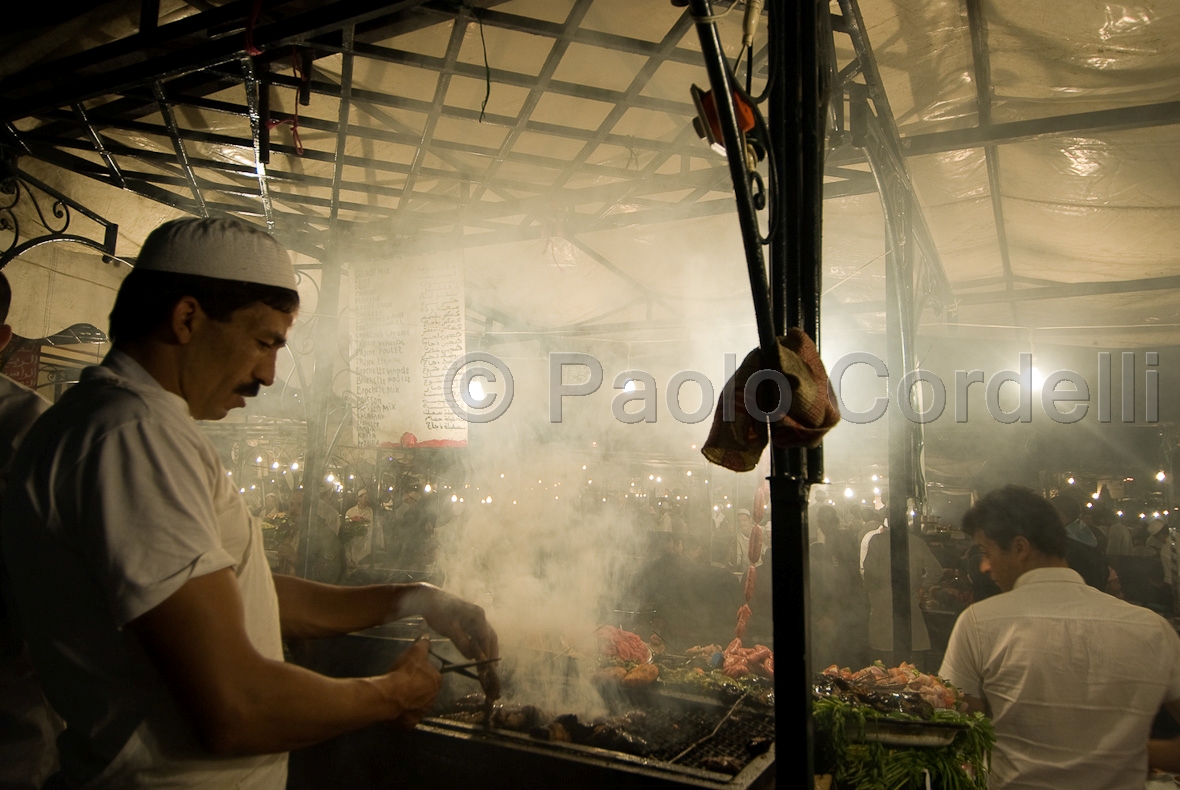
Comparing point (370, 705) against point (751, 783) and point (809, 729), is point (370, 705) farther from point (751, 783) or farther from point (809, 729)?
point (751, 783)

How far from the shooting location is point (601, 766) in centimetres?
305

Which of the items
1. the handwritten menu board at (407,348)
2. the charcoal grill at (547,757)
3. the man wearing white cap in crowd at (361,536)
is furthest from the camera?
the man wearing white cap in crowd at (361,536)

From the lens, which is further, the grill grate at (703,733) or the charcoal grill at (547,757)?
the grill grate at (703,733)

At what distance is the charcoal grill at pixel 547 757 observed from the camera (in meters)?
3.03

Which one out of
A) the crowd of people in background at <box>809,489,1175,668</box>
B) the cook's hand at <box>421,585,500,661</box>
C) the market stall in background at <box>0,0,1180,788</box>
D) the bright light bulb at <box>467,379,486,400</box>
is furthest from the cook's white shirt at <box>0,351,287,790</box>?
the bright light bulb at <box>467,379,486,400</box>

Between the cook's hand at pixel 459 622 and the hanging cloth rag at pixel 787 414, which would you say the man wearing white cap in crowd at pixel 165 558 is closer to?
the cook's hand at pixel 459 622

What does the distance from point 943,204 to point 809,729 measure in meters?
5.87

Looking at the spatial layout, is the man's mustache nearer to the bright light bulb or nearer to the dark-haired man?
the dark-haired man

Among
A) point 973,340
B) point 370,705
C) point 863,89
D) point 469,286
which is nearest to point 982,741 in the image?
point 370,705

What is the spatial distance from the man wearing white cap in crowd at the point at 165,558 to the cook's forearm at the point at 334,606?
606mm

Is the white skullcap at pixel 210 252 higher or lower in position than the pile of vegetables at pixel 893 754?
higher

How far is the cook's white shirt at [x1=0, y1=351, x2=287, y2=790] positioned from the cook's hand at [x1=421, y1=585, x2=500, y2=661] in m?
1.07

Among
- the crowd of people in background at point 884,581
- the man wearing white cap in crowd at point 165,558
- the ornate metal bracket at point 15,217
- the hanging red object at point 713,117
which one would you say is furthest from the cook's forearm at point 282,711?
the ornate metal bracket at point 15,217

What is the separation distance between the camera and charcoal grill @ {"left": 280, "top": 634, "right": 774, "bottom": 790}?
9.94ft
